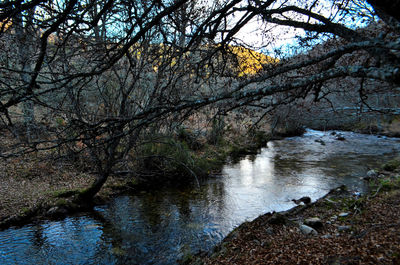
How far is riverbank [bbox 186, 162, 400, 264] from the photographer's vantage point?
394cm

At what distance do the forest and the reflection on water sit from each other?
3.28 ft

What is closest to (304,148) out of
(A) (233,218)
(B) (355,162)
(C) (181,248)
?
(B) (355,162)

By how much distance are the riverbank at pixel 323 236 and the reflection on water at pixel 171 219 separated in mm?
1012

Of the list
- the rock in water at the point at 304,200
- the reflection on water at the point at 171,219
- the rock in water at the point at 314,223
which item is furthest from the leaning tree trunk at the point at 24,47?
the rock in water at the point at 304,200

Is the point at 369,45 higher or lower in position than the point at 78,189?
higher

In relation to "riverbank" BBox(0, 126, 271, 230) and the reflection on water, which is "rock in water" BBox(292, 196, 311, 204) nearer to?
the reflection on water

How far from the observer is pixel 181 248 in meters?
6.06

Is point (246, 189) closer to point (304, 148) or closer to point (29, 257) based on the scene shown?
point (29, 257)

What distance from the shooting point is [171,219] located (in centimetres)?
770

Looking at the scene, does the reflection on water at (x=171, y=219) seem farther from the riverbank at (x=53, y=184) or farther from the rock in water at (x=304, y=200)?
the riverbank at (x=53, y=184)

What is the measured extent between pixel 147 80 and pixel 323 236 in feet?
24.8

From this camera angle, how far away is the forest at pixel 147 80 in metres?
3.05

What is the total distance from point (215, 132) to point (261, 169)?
388 cm

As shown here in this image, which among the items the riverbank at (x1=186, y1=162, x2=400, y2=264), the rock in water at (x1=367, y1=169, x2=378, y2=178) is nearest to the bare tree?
the riverbank at (x1=186, y1=162, x2=400, y2=264)
